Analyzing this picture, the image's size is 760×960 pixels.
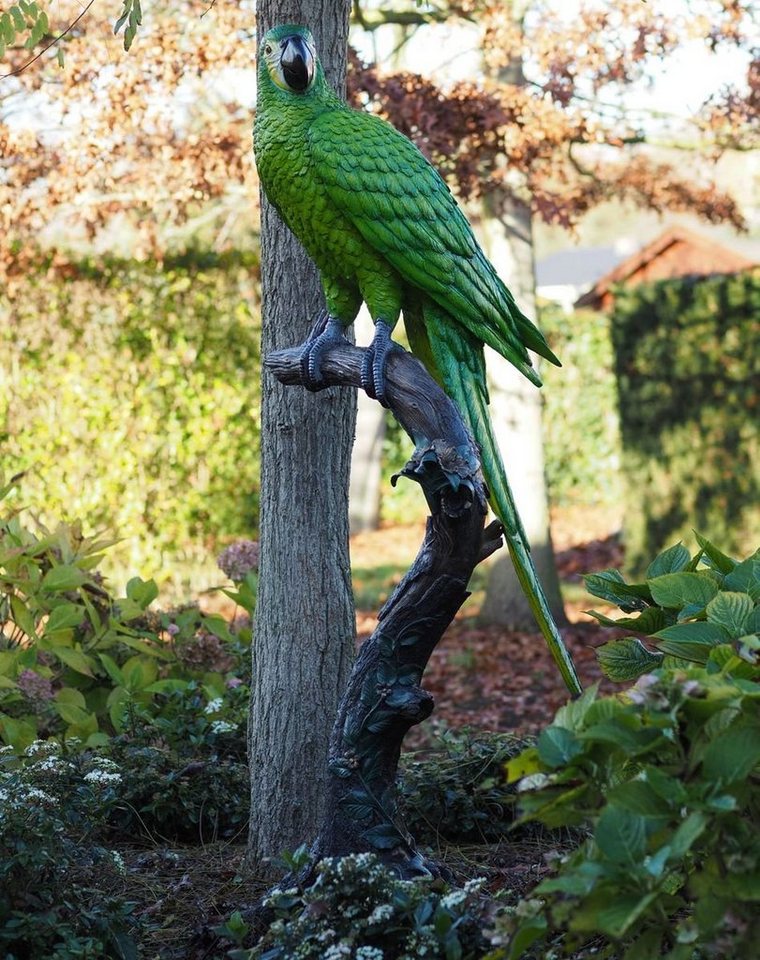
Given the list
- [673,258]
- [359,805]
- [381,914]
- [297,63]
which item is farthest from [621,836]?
[673,258]

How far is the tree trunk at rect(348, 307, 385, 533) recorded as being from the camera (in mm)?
12352

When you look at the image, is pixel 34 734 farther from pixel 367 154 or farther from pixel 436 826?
pixel 367 154

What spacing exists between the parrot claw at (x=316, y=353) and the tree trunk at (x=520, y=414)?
15.3 feet

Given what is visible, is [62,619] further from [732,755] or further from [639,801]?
[732,755]

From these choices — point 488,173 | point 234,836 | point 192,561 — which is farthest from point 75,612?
point 192,561

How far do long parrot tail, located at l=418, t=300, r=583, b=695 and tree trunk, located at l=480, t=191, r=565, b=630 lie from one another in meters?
4.58

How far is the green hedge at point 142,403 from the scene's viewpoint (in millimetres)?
8156

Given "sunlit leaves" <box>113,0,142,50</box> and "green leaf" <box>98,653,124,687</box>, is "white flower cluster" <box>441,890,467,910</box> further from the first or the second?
"sunlit leaves" <box>113,0,142,50</box>

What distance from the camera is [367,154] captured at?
111 inches

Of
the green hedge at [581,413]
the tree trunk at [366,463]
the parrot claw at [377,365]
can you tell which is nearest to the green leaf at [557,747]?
the parrot claw at [377,365]

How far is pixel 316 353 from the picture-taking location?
292 cm

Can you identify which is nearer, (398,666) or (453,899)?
(453,899)

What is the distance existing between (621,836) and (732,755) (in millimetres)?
221

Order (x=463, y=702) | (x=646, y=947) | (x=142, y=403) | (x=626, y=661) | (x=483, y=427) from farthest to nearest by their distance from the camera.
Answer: (x=142, y=403), (x=463, y=702), (x=483, y=427), (x=626, y=661), (x=646, y=947)
